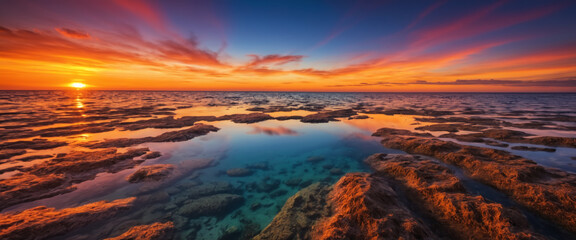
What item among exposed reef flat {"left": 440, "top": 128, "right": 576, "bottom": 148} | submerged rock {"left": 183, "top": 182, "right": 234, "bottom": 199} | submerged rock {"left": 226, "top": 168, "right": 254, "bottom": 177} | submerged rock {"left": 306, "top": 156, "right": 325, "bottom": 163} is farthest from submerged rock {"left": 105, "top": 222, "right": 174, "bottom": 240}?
exposed reef flat {"left": 440, "top": 128, "right": 576, "bottom": 148}

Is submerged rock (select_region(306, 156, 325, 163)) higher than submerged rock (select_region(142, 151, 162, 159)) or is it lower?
lower

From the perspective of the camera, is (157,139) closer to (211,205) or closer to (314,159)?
(211,205)

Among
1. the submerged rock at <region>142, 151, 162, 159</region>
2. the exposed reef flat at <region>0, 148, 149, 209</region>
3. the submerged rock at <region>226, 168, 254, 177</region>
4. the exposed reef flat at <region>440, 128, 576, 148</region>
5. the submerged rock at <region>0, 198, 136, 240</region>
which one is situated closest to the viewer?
the submerged rock at <region>0, 198, 136, 240</region>

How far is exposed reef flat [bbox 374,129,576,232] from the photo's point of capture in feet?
26.8

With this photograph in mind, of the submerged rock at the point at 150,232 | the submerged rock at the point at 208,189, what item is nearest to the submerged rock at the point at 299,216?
the submerged rock at the point at 150,232

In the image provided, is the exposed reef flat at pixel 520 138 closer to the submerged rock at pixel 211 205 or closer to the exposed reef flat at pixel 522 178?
the exposed reef flat at pixel 522 178

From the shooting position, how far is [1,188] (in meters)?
10.6

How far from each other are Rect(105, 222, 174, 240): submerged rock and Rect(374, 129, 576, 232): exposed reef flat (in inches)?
629

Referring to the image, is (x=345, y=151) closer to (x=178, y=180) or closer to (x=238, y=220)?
(x=238, y=220)

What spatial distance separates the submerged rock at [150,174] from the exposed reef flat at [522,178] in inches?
794

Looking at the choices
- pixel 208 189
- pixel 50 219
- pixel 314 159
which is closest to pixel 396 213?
pixel 314 159

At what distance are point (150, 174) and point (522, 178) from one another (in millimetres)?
22226

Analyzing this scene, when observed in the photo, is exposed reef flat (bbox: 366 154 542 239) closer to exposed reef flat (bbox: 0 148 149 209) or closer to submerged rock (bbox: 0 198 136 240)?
submerged rock (bbox: 0 198 136 240)

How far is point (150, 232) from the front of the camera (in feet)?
26.1
